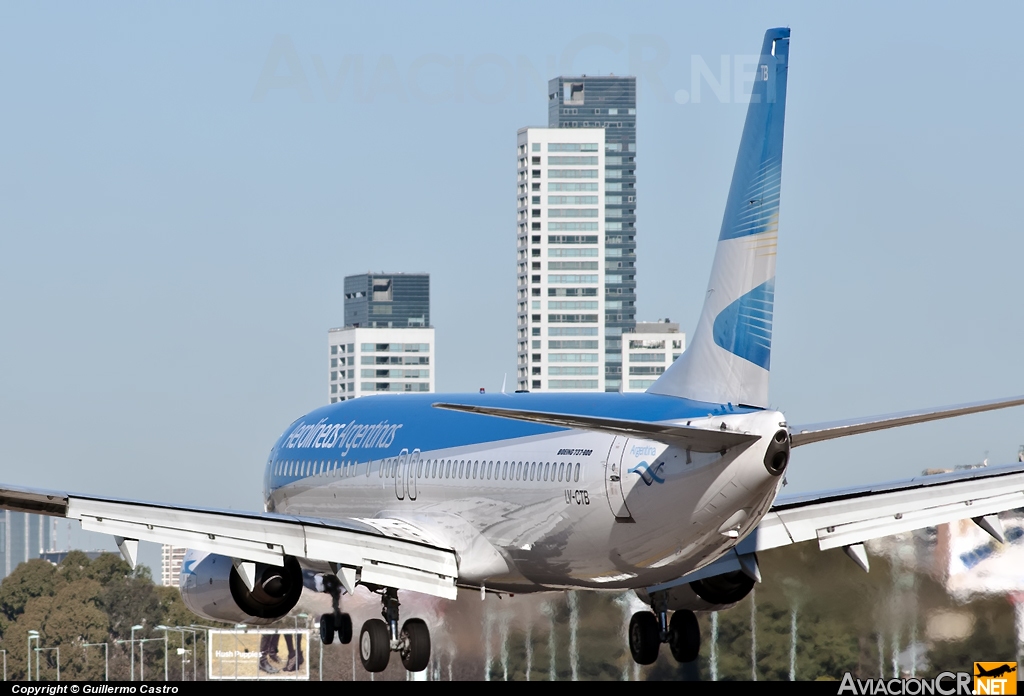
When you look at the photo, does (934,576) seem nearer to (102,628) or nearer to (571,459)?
(571,459)

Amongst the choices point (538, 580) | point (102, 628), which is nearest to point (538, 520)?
point (538, 580)

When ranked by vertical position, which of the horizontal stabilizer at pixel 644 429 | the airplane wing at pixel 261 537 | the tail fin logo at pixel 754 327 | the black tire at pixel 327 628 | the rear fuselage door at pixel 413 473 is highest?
the tail fin logo at pixel 754 327

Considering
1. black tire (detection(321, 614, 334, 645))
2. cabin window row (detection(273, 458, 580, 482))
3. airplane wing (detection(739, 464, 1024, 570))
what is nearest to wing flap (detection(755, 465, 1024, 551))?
airplane wing (detection(739, 464, 1024, 570))

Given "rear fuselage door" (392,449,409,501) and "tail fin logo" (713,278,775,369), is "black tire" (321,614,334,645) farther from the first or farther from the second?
"tail fin logo" (713,278,775,369)

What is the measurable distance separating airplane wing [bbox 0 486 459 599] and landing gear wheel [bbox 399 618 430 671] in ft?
2.87

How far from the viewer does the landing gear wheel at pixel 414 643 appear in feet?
95.0

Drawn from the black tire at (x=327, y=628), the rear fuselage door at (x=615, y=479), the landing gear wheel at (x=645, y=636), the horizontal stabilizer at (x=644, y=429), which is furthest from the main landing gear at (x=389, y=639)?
the horizontal stabilizer at (x=644, y=429)

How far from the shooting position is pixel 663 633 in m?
30.8

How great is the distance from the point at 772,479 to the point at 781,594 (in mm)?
12924

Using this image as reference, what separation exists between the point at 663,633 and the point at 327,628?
20.9ft

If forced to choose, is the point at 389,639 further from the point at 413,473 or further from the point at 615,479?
the point at 615,479

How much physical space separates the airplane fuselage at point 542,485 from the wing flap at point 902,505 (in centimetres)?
345

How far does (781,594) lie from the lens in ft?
114

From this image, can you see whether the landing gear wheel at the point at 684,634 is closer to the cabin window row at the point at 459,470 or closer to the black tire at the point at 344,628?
the cabin window row at the point at 459,470
